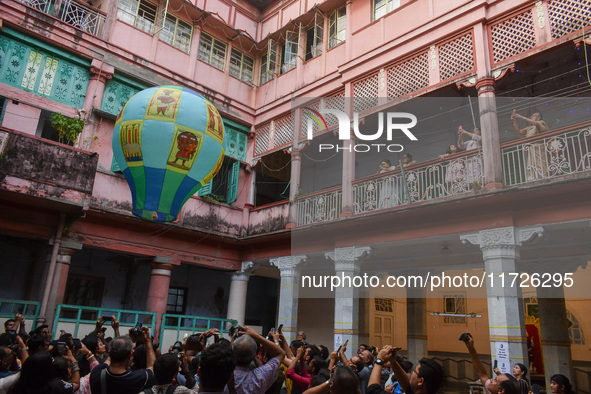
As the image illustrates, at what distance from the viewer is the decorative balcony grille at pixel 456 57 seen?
965cm

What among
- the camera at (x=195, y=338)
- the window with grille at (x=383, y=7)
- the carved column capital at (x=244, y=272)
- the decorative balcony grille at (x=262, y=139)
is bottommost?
the camera at (x=195, y=338)

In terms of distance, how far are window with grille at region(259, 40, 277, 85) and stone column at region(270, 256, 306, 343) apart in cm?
655

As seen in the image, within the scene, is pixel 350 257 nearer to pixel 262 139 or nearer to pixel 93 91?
pixel 262 139

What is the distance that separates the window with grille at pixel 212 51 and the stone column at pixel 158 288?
6731mm

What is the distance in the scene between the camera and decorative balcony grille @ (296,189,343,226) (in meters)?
11.1

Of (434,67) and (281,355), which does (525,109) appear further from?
(281,355)

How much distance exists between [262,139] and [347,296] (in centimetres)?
661

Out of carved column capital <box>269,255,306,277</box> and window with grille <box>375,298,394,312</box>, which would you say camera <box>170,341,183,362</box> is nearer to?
carved column capital <box>269,255,306,277</box>

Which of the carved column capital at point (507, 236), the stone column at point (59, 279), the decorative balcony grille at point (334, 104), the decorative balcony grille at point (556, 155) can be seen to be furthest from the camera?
A: the decorative balcony grille at point (334, 104)

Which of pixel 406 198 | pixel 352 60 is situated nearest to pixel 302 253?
pixel 406 198

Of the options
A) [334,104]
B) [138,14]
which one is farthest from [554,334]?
[138,14]

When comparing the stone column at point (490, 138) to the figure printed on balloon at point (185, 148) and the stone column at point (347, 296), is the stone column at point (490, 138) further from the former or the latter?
the figure printed on balloon at point (185, 148)

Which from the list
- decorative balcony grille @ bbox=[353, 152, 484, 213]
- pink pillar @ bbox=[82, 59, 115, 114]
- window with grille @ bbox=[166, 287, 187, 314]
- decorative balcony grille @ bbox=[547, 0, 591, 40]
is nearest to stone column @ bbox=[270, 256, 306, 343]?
decorative balcony grille @ bbox=[353, 152, 484, 213]

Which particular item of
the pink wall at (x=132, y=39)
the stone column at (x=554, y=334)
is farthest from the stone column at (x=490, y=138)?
the pink wall at (x=132, y=39)
